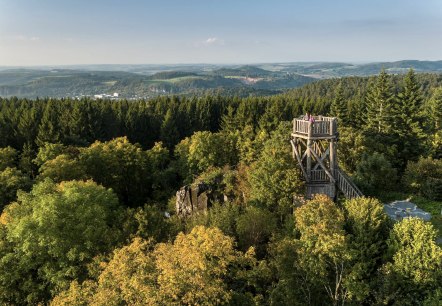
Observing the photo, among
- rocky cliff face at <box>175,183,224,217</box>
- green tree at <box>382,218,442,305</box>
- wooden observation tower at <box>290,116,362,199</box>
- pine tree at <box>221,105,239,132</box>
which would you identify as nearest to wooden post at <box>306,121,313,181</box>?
wooden observation tower at <box>290,116,362,199</box>

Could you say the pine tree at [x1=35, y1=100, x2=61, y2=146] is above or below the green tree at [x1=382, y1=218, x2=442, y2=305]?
above

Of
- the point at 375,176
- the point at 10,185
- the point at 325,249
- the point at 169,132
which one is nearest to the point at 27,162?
the point at 10,185

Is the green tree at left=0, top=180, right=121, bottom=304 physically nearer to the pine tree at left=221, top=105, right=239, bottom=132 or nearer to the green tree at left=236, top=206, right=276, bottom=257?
the green tree at left=236, top=206, right=276, bottom=257

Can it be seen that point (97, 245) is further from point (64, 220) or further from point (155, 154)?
Result: point (155, 154)

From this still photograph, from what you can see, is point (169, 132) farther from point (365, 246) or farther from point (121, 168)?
point (365, 246)

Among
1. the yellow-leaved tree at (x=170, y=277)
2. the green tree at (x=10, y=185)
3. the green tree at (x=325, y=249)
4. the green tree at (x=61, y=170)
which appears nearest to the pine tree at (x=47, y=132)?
the green tree at (x=61, y=170)
